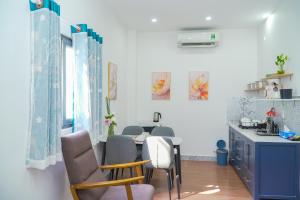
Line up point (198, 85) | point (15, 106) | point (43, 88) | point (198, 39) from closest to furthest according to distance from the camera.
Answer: point (15, 106) < point (43, 88) < point (198, 39) < point (198, 85)

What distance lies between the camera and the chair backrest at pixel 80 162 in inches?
79.3

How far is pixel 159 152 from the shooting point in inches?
119

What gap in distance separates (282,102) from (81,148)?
301 centimetres

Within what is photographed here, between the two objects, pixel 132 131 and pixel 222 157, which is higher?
pixel 132 131

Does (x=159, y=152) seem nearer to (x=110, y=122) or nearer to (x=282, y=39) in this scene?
(x=110, y=122)

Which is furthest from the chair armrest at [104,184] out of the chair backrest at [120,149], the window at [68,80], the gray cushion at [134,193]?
the chair backrest at [120,149]

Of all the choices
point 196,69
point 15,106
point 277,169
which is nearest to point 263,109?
point 196,69

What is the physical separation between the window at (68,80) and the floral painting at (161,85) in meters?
2.73

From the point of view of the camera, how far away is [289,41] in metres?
3.37

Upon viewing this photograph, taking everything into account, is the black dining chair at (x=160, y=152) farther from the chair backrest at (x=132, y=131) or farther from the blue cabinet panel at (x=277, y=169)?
the blue cabinet panel at (x=277, y=169)

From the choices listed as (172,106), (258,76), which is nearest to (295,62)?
(258,76)

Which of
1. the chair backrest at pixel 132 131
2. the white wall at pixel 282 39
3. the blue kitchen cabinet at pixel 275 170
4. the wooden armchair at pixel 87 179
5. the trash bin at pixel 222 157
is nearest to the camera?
the wooden armchair at pixel 87 179

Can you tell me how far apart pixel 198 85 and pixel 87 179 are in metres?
3.55

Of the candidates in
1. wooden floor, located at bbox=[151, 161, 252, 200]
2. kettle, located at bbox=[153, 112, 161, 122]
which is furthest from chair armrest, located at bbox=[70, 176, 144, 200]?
kettle, located at bbox=[153, 112, 161, 122]
